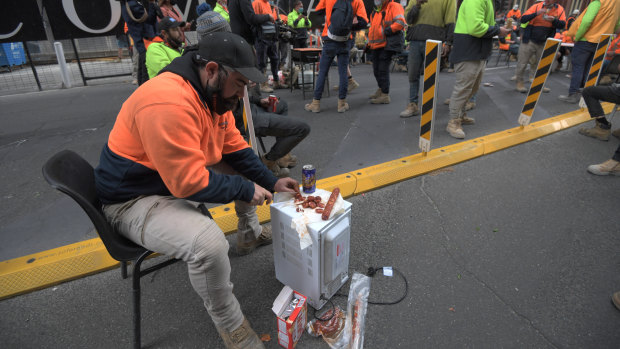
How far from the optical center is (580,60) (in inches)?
243

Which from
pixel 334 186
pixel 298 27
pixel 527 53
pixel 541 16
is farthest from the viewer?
pixel 298 27

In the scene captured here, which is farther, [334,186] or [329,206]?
[334,186]

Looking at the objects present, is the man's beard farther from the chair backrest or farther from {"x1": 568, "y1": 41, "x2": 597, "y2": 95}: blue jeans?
{"x1": 568, "y1": 41, "x2": 597, "y2": 95}: blue jeans

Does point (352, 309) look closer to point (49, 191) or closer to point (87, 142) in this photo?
point (49, 191)

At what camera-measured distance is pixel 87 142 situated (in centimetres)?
456

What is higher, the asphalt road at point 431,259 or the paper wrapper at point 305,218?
the paper wrapper at point 305,218

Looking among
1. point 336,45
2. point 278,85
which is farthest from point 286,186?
point 278,85

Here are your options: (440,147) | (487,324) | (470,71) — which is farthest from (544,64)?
(487,324)

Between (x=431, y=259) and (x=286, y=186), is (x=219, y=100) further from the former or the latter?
(x=431, y=259)

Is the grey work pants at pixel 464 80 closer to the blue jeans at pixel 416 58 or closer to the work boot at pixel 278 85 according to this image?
the blue jeans at pixel 416 58

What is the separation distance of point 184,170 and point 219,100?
1.43ft

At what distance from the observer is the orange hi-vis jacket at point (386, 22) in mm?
5582

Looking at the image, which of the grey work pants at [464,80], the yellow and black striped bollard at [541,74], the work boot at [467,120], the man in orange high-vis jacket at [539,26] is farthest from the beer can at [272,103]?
the man in orange high-vis jacket at [539,26]

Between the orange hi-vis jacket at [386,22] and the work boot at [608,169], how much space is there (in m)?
3.50
